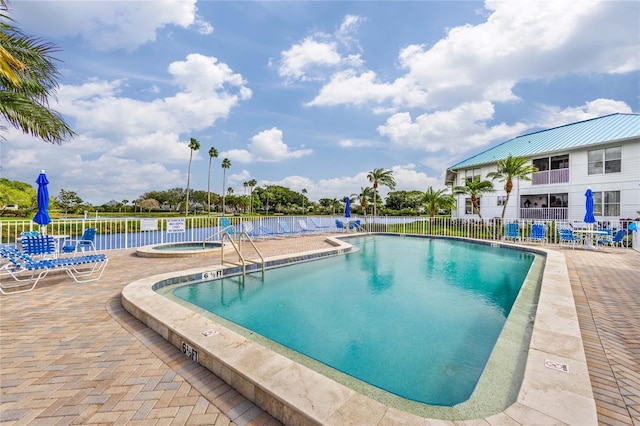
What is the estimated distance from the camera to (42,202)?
7.30 metres

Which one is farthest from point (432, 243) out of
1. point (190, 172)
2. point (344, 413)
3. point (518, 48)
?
point (190, 172)

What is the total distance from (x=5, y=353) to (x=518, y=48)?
15.5 m

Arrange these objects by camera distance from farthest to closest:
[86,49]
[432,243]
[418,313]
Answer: [432,243]
[86,49]
[418,313]

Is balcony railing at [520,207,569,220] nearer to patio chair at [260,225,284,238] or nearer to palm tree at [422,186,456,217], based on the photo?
palm tree at [422,186,456,217]

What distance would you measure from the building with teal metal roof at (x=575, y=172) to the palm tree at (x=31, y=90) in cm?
2103

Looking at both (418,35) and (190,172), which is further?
(190,172)

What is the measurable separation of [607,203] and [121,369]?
21.7m

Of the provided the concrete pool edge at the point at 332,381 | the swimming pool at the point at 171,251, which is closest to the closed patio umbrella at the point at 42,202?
the swimming pool at the point at 171,251

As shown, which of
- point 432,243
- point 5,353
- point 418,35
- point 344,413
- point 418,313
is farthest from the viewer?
point 432,243

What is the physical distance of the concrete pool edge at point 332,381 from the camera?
1.77 meters

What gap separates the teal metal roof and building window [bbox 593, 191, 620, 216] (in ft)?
9.36

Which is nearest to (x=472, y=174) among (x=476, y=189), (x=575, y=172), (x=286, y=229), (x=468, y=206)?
(x=468, y=206)

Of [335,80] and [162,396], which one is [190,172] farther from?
[162,396]

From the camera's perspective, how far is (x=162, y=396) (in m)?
2.14
